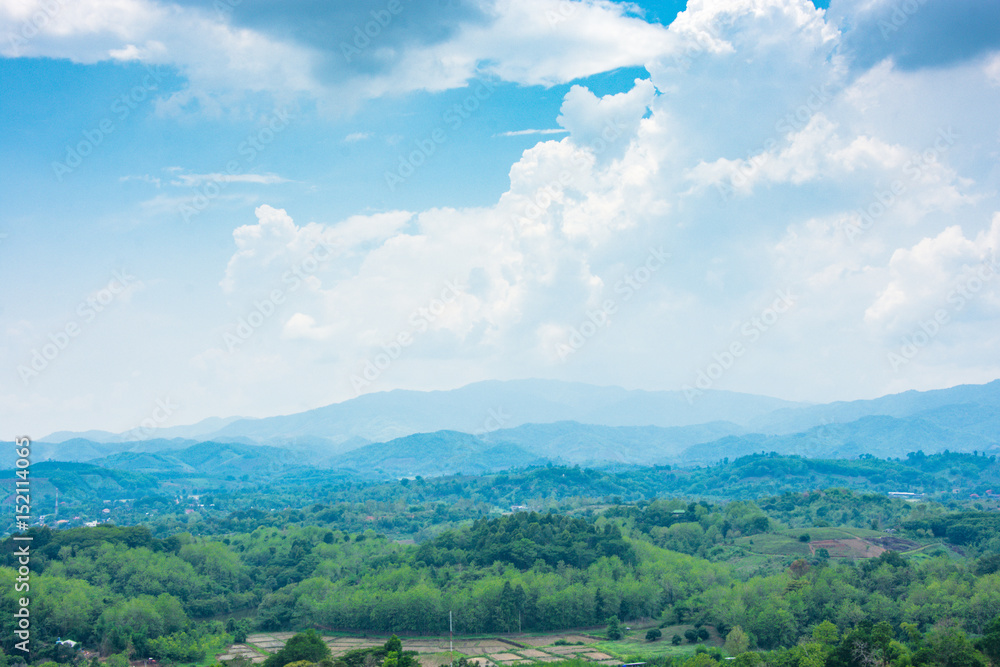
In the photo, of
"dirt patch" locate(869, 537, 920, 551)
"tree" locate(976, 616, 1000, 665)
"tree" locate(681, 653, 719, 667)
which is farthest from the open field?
"dirt patch" locate(869, 537, 920, 551)

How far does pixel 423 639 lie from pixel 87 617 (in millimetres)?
20582

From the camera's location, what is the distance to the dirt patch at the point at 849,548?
67.4 metres

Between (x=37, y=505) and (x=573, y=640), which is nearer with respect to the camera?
(x=573, y=640)

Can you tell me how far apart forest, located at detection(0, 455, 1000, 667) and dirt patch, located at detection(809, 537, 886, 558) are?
0.83 feet

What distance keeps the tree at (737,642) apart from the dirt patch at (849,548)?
91.2 feet

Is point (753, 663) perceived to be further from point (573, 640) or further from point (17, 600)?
point (17, 600)

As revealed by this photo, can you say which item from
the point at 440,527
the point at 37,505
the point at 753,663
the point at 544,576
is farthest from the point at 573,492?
the point at 753,663

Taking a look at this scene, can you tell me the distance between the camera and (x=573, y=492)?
14988cm

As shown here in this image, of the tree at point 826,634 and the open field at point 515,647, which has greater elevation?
the tree at point 826,634

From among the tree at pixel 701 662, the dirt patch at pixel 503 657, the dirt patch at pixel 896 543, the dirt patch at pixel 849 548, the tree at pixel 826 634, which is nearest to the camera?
the tree at pixel 701 662

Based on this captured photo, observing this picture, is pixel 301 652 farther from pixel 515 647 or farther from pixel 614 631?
pixel 614 631

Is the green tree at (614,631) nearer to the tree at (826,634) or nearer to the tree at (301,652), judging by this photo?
the tree at (826,634)

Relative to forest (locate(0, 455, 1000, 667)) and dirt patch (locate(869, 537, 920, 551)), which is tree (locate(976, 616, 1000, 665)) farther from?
dirt patch (locate(869, 537, 920, 551))

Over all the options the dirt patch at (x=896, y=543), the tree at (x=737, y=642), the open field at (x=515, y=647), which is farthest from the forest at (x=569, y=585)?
the open field at (x=515, y=647)
